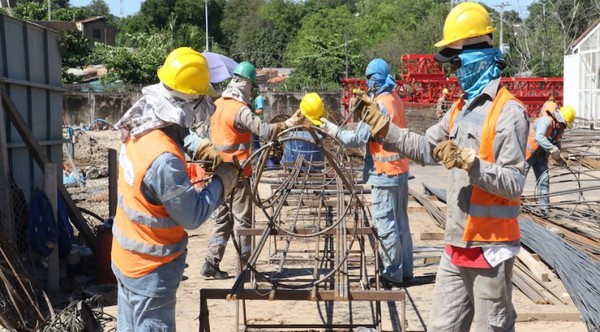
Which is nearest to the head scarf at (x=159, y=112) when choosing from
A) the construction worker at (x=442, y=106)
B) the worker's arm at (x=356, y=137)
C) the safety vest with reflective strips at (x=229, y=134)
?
the worker's arm at (x=356, y=137)

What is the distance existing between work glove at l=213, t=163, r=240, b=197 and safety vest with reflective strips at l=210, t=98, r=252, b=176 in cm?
335

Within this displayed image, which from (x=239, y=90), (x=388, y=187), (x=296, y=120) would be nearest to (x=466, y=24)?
(x=296, y=120)

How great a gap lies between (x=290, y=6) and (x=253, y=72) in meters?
73.0

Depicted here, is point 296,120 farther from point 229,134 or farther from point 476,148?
point 476,148

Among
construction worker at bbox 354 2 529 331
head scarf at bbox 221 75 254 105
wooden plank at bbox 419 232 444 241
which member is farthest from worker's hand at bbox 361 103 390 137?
wooden plank at bbox 419 232 444 241

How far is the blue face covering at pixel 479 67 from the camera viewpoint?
411 cm

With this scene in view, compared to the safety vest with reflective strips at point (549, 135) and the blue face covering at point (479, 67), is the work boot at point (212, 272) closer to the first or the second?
the blue face covering at point (479, 67)

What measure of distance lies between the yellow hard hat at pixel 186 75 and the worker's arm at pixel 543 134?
25.2 ft

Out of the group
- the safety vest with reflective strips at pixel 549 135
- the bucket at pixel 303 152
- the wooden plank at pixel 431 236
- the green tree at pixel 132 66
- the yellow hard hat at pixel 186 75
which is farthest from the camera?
the green tree at pixel 132 66

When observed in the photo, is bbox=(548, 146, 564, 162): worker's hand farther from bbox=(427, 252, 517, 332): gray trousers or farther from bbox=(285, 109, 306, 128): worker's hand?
bbox=(427, 252, 517, 332): gray trousers

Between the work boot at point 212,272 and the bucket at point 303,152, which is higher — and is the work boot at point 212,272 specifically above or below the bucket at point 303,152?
below

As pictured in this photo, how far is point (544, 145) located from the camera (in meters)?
10.7

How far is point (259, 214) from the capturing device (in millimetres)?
11758

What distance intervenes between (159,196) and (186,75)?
656mm
